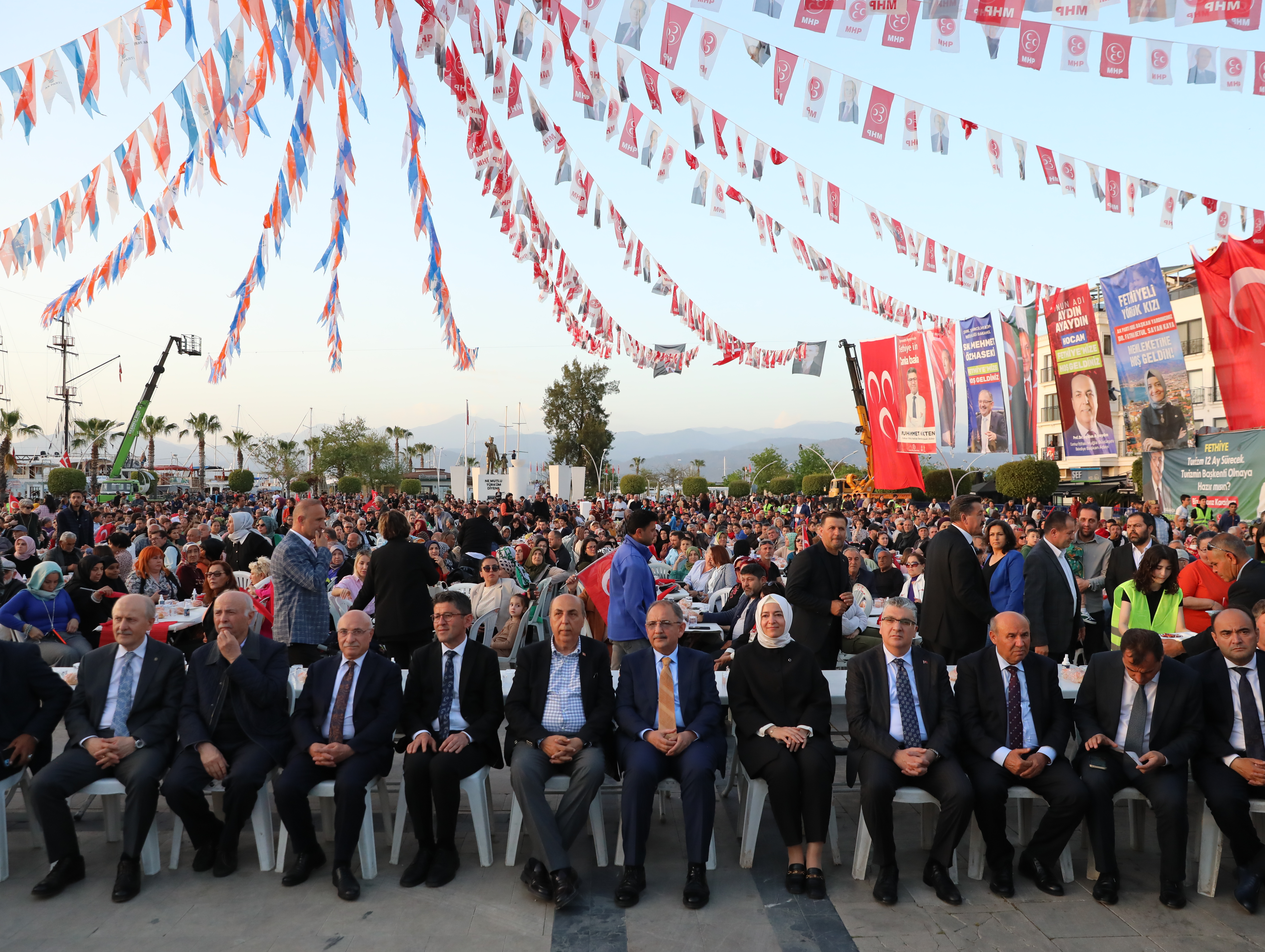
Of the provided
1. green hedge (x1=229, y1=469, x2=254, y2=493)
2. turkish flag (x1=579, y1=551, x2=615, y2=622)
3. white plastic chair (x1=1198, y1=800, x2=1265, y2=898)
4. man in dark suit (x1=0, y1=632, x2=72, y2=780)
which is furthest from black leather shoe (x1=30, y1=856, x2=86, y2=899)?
green hedge (x1=229, y1=469, x2=254, y2=493)

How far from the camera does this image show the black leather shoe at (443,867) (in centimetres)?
367

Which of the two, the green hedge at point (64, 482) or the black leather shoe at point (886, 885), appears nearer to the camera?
the black leather shoe at point (886, 885)

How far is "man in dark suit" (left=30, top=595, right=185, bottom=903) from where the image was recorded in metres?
3.65

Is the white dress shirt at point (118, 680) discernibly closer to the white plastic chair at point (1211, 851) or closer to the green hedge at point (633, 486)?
the white plastic chair at point (1211, 851)

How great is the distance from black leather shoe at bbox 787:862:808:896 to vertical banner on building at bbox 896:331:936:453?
2204 centimetres

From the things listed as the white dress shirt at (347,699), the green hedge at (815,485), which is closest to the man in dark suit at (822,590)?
the white dress shirt at (347,699)

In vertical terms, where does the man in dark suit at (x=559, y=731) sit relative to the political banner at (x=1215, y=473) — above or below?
below

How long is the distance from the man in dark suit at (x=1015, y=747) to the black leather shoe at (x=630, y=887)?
1.48 metres

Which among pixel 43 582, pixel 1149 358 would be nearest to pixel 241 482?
pixel 1149 358

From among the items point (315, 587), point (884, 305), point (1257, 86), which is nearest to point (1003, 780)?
point (315, 587)

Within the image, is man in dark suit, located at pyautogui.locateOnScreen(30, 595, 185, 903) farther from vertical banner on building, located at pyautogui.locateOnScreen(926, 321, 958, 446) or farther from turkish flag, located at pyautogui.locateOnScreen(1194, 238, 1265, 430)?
vertical banner on building, located at pyautogui.locateOnScreen(926, 321, 958, 446)

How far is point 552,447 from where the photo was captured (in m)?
62.4

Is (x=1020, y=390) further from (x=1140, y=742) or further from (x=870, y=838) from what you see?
(x=870, y=838)

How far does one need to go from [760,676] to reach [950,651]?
1.60m
